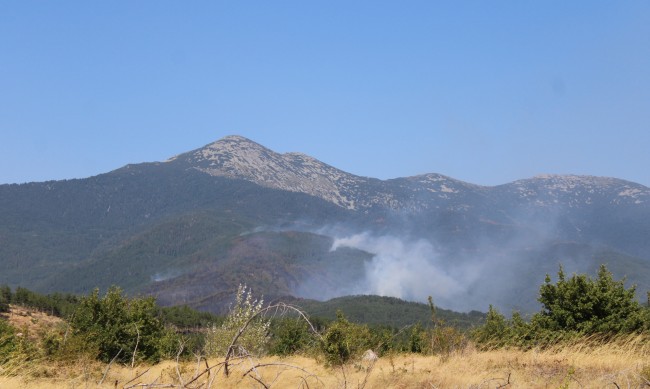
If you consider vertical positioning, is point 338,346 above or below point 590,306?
below

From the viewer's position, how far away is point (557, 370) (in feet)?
34.1

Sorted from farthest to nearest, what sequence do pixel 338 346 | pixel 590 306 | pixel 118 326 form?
1. pixel 118 326
2. pixel 590 306
3. pixel 338 346

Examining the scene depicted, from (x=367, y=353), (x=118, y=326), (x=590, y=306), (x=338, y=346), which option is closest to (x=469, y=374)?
(x=338, y=346)

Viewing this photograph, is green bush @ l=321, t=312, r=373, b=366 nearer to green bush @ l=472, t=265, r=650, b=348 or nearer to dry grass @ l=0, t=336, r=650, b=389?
green bush @ l=472, t=265, r=650, b=348

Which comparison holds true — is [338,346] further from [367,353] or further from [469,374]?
[469,374]

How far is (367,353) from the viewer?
66.7ft

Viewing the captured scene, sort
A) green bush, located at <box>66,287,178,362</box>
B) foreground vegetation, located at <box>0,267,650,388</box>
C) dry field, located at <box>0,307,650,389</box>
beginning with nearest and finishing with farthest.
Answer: dry field, located at <box>0,307,650,389</box> < foreground vegetation, located at <box>0,267,650,388</box> < green bush, located at <box>66,287,178,362</box>

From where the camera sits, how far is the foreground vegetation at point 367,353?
29.1 feet

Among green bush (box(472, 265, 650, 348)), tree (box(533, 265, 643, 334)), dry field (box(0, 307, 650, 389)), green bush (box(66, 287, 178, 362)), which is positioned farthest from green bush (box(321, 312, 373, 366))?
green bush (box(66, 287, 178, 362))

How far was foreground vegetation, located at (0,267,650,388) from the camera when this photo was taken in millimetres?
8883

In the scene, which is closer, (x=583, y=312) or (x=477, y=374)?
(x=477, y=374)

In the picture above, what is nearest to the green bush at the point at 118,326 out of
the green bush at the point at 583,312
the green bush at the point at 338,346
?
the green bush at the point at 338,346

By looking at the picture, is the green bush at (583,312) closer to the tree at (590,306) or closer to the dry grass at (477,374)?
the tree at (590,306)

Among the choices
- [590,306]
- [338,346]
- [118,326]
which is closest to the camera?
[338,346]
